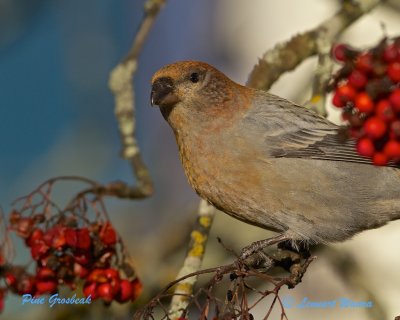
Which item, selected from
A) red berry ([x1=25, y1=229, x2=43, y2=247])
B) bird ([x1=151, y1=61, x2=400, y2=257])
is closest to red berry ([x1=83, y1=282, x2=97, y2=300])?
red berry ([x1=25, y1=229, x2=43, y2=247])

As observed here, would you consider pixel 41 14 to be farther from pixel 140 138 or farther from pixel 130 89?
pixel 140 138

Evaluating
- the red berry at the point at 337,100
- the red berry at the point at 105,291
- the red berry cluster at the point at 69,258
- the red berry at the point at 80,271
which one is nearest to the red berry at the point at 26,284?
the red berry cluster at the point at 69,258

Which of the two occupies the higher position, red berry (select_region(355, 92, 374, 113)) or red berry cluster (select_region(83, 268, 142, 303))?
red berry (select_region(355, 92, 374, 113))

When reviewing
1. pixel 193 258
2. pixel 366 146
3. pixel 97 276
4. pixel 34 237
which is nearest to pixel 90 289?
pixel 97 276

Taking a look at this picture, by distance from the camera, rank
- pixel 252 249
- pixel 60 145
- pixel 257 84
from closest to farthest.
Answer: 1. pixel 252 249
2. pixel 257 84
3. pixel 60 145

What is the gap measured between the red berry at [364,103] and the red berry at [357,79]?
38 mm

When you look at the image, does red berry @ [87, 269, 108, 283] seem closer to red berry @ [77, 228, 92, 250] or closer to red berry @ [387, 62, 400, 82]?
red berry @ [77, 228, 92, 250]

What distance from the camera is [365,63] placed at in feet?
7.64

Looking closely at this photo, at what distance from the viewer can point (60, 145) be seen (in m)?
6.60

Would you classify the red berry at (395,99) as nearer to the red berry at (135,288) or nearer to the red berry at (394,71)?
the red berry at (394,71)

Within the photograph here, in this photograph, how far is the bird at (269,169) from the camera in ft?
12.1

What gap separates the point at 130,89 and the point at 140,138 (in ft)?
9.23

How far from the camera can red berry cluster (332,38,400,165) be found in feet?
7.57

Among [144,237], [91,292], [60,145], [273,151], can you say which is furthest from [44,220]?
[60,145]
